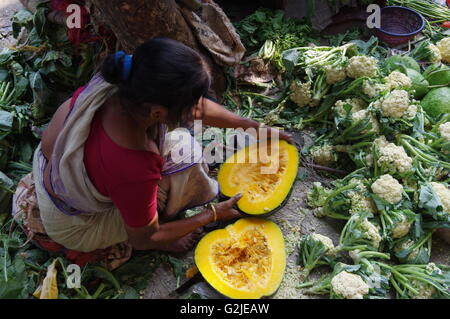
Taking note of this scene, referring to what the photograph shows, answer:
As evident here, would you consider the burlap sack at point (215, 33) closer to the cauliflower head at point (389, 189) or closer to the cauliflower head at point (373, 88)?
the cauliflower head at point (373, 88)

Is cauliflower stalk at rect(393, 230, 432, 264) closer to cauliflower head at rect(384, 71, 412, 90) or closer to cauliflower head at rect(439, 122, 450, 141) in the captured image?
cauliflower head at rect(439, 122, 450, 141)

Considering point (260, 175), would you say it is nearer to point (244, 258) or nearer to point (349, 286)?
point (244, 258)

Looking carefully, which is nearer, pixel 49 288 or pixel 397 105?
pixel 49 288

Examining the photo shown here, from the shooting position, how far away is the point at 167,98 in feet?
4.65

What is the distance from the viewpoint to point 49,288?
2006 millimetres

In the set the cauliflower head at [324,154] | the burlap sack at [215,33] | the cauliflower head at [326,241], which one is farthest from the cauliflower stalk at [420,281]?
the burlap sack at [215,33]

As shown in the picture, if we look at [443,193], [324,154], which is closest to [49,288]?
[324,154]

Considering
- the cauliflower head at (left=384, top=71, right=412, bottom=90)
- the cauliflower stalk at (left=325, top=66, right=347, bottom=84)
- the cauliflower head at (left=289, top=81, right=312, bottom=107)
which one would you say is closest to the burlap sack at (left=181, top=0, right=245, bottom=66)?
the cauliflower head at (left=289, top=81, right=312, bottom=107)

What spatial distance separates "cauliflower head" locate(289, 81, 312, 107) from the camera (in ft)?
9.57

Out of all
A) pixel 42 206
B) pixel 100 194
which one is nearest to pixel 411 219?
pixel 100 194

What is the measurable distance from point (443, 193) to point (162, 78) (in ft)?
5.59

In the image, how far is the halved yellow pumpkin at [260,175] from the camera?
90.8 inches

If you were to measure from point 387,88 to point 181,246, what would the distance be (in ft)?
5.37
